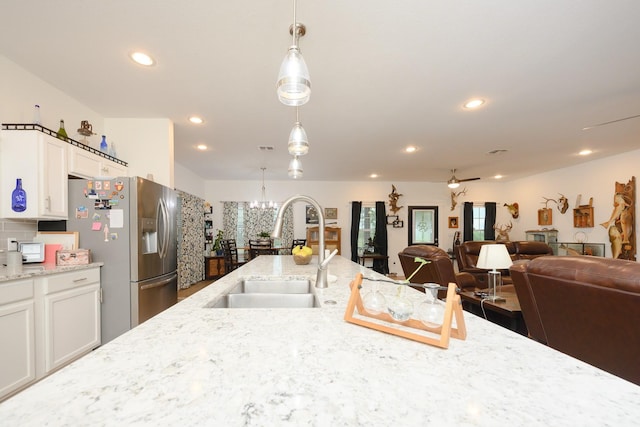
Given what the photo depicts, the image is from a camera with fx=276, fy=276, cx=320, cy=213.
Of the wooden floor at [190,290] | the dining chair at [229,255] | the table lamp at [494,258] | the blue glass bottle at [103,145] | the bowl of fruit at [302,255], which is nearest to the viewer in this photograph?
the bowl of fruit at [302,255]

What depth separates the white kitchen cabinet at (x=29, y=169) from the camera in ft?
7.04

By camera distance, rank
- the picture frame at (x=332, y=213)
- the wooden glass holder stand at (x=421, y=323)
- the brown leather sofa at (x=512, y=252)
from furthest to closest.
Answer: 1. the picture frame at (x=332, y=213)
2. the brown leather sofa at (x=512, y=252)
3. the wooden glass holder stand at (x=421, y=323)

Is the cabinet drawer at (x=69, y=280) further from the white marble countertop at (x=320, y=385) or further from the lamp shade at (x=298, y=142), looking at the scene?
the lamp shade at (x=298, y=142)

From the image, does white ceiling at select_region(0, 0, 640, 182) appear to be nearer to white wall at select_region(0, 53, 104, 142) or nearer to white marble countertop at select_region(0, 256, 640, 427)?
white wall at select_region(0, 53, 104, 142)

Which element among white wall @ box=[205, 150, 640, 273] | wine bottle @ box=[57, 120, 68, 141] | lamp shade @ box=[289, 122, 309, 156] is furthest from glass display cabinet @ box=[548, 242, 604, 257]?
wine bottle @ box=[57, 120, 68, 141]

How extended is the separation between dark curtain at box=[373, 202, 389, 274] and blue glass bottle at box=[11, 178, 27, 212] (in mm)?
6332

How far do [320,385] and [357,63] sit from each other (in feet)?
7.33

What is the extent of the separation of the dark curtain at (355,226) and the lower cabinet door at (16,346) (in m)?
5.85

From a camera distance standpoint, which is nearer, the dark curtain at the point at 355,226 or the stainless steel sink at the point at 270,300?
the stainless steel sink at the point at 270,300

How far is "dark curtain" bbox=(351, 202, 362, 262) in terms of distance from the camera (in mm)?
7047

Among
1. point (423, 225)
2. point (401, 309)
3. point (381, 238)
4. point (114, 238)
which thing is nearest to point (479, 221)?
point (423, 225)

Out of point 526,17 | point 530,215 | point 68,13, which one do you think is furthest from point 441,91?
point 530,215

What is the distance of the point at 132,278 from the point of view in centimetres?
254

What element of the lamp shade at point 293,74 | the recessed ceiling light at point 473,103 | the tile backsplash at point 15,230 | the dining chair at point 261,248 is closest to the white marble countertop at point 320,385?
the lamp shade at point 293,74
